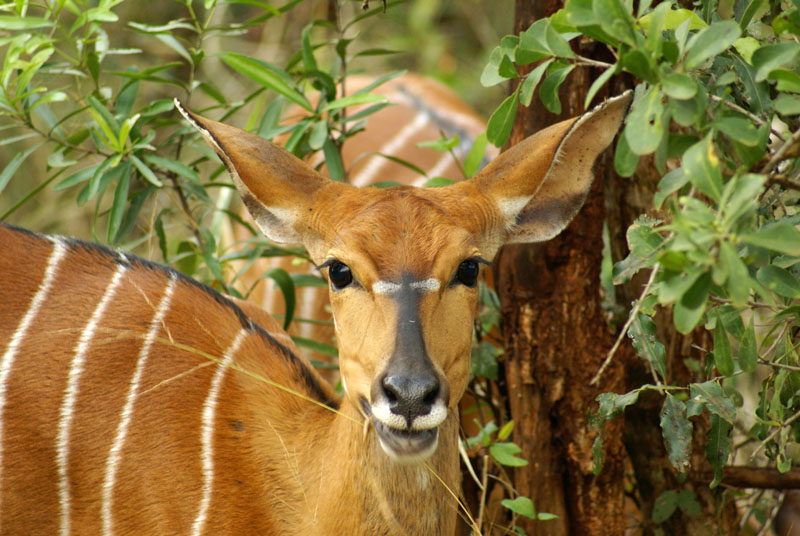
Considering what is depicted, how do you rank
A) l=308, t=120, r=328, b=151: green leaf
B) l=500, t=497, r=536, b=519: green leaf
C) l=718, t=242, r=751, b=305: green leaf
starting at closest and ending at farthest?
l=718, t=242, r=751, b=305: green leaf → l=500, t=497, r=536, b=519: green leaf → l=308, t=120, r=328, b=151: green leaf

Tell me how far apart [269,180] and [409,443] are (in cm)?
80

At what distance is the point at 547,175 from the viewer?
94.7 inches

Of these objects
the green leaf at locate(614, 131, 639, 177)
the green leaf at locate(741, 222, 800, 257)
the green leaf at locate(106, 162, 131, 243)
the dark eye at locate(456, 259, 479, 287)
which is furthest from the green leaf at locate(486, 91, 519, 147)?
the green leaf at locate(106, 162, 131, 243)

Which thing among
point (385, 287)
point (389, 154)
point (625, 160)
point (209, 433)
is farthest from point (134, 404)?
point (389, 154)

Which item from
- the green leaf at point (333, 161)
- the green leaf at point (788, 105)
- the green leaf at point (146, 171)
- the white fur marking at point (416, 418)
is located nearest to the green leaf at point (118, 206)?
the green leaf at point (146, 171)

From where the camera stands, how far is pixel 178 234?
4934 millimetres

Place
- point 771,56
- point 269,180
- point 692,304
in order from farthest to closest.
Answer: point 269,180, point 771,56, point 692,304

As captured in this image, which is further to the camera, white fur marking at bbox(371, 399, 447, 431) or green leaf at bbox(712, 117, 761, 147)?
white fur marking at bbox(371, 399, 447, 431)

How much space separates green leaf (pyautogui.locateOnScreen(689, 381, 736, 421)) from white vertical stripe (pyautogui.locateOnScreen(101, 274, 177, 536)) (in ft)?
4.42

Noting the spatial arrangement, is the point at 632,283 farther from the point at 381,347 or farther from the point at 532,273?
the point at 381,347

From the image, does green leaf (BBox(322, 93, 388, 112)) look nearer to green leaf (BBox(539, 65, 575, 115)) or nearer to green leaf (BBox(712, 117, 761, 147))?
green leaf (BBox(539, 65, 575, 115))

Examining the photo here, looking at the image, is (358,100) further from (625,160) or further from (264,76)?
(625,160)

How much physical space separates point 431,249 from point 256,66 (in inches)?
40.4

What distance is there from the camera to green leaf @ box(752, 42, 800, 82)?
1.70 m
